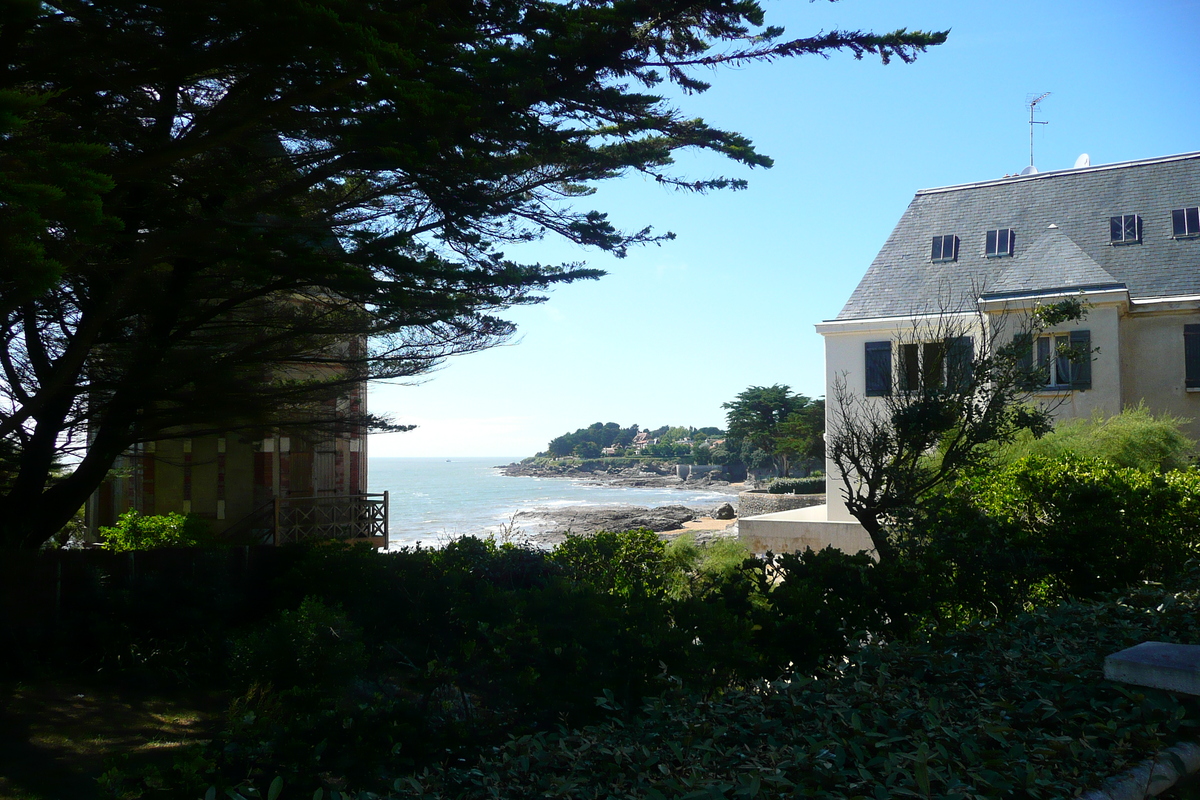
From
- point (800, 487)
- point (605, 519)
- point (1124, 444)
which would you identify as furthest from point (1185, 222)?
point (605, 519)

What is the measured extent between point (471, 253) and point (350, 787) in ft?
16.9

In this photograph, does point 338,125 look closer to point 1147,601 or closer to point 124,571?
point 124,571

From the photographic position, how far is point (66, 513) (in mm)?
7547

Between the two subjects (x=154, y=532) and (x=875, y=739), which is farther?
(x=154, y=532)

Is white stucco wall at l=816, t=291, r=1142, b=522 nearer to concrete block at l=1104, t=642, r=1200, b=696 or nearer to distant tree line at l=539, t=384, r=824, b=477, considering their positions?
concrete block at l=1104, t=642, r=1200, b=696

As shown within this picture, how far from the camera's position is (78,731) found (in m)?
5.33

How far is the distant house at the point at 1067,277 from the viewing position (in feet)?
53.5

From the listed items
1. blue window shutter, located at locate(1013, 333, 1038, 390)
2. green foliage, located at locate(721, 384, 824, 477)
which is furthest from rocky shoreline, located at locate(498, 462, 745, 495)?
blue window shutter, located at locate(1013, 333, 1038, 390)

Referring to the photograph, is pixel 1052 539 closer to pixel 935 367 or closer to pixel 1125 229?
pixel 935 367

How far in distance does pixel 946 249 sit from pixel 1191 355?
6.35 m

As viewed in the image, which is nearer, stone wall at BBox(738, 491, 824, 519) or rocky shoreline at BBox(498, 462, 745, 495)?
stone wall at BBox(738, 491, 824, 519)

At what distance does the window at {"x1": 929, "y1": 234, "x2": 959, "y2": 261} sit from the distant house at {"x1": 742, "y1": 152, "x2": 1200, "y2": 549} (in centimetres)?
3

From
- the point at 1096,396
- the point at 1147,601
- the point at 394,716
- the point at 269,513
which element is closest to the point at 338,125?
the point at 394,716

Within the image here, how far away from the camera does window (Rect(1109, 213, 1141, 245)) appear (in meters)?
19.0
